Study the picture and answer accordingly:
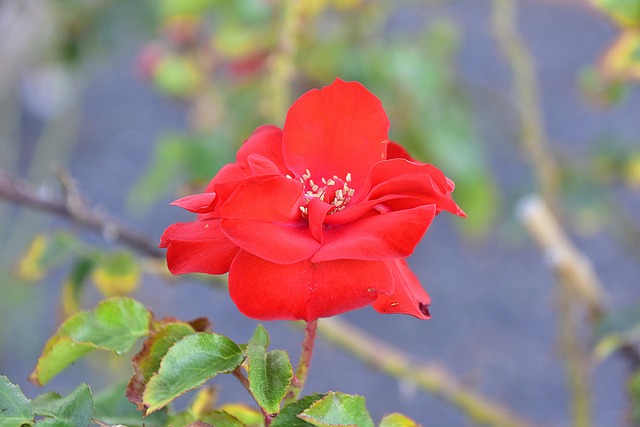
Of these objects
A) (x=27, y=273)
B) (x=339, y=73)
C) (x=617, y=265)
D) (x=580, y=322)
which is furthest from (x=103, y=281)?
(x=617, y=265)

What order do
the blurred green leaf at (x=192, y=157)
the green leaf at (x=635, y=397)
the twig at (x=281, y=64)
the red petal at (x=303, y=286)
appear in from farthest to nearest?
the blurred green leaf at (x=192, y=157)
the twig at (x=281, y=64)
the green leaf at (x=635, y=397)
the red petal at (x=303, y=286)

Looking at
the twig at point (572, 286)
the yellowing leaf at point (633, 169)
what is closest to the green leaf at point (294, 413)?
the twig at point (572, 286)

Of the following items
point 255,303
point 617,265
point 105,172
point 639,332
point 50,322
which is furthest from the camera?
point 105,172

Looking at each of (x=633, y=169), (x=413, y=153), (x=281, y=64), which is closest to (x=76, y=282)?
(x=281, y=64)

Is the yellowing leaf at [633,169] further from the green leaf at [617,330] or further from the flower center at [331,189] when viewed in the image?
the flower center at [331,189]

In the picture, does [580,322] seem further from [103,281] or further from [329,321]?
[103,281]

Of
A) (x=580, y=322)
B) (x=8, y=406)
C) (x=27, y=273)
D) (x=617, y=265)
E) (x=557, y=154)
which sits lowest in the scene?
(x=8, y=406)

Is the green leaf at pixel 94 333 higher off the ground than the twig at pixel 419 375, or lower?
lower
